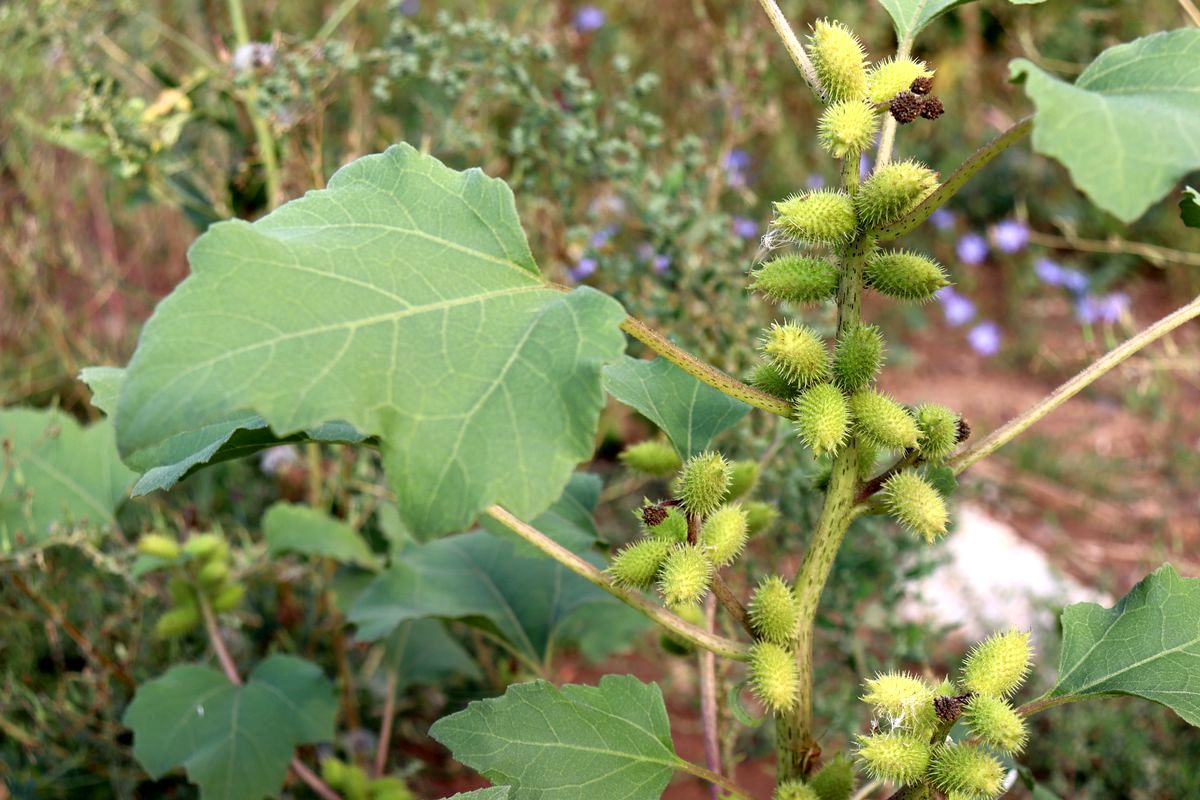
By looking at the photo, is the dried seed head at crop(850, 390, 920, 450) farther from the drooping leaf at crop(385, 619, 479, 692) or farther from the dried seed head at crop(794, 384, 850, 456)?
the drooping leaf at crop(385, 619, 479, 692)

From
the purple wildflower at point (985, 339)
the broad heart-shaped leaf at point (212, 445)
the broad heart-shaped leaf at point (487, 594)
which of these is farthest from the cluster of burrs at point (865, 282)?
the purple wildflower at point (985, 339)

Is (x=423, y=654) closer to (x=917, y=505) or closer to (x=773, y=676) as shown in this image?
(x=773, y=676)

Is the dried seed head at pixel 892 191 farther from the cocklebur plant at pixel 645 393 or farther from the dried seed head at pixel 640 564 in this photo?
the dried seed head at pixel 640 564

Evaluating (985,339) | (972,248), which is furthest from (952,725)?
(972,248)

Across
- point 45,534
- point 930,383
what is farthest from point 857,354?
point 930,383

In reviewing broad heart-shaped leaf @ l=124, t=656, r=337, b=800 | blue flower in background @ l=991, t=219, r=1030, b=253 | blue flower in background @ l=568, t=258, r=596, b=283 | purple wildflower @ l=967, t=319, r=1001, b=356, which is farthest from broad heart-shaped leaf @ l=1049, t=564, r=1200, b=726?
purple wildflower @ l=967, t=319, r=1001, b=356

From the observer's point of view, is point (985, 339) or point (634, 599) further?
point (985, 339)
